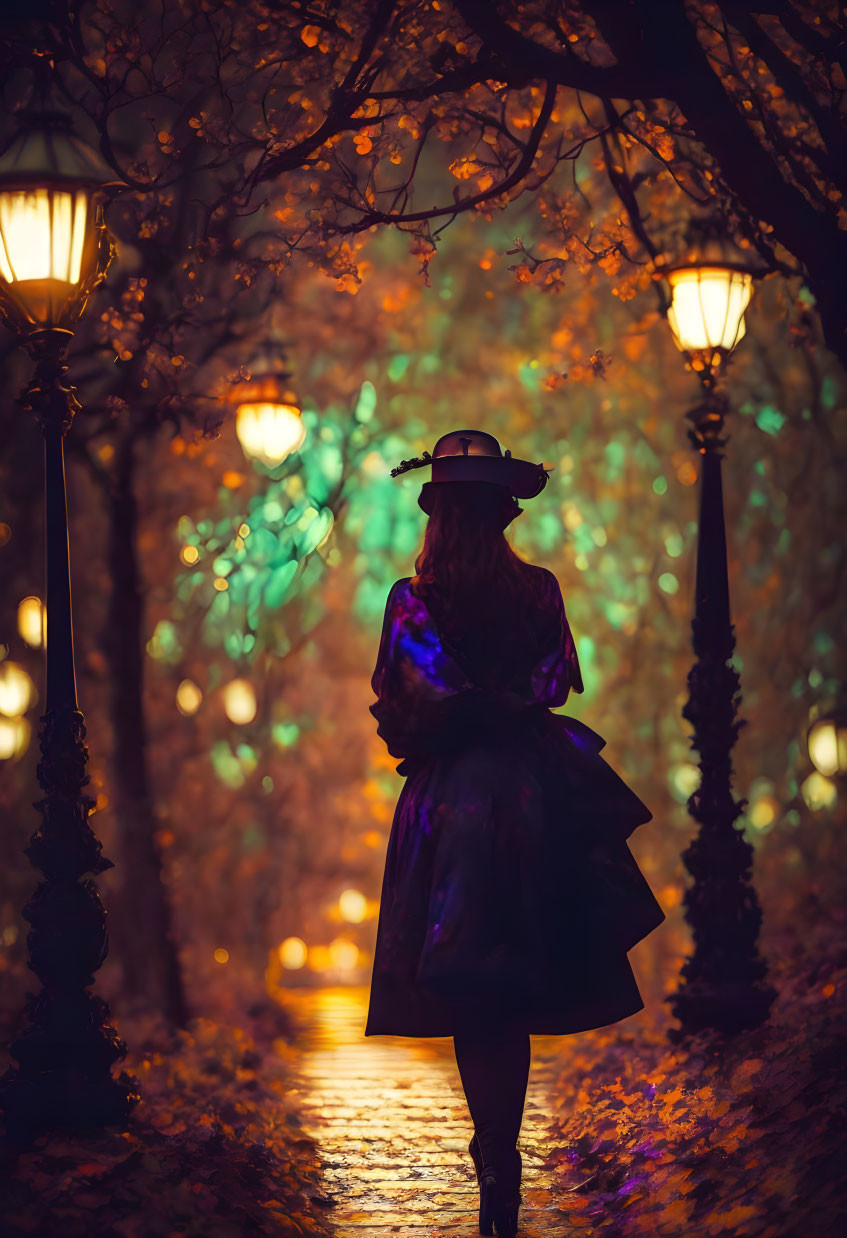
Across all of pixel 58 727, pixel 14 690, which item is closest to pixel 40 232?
pixel 58 727

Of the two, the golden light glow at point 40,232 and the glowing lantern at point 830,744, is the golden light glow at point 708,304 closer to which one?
the golden light glow at point 40,232

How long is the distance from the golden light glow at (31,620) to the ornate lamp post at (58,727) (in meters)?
5.59

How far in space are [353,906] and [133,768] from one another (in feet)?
54.8

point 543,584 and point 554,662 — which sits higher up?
point 543,584

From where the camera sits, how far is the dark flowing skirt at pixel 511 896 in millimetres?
5227

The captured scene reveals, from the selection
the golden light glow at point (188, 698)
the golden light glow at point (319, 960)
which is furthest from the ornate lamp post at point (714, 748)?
the golden light glow at point (319, 960)

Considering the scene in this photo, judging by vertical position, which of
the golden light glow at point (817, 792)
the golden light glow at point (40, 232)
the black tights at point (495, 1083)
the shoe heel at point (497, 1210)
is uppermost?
the golden light glow at point (40, 232)

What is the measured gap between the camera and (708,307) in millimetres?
8523

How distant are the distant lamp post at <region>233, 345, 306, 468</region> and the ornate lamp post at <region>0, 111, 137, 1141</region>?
4968mm

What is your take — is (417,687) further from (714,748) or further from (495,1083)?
(714,748)

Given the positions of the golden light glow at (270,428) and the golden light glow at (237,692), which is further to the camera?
the golden light glow at (237,692)

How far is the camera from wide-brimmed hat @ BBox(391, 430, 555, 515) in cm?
553

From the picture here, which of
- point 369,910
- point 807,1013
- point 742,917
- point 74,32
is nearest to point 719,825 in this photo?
point 742,917

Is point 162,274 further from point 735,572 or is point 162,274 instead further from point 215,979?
point 215,979
